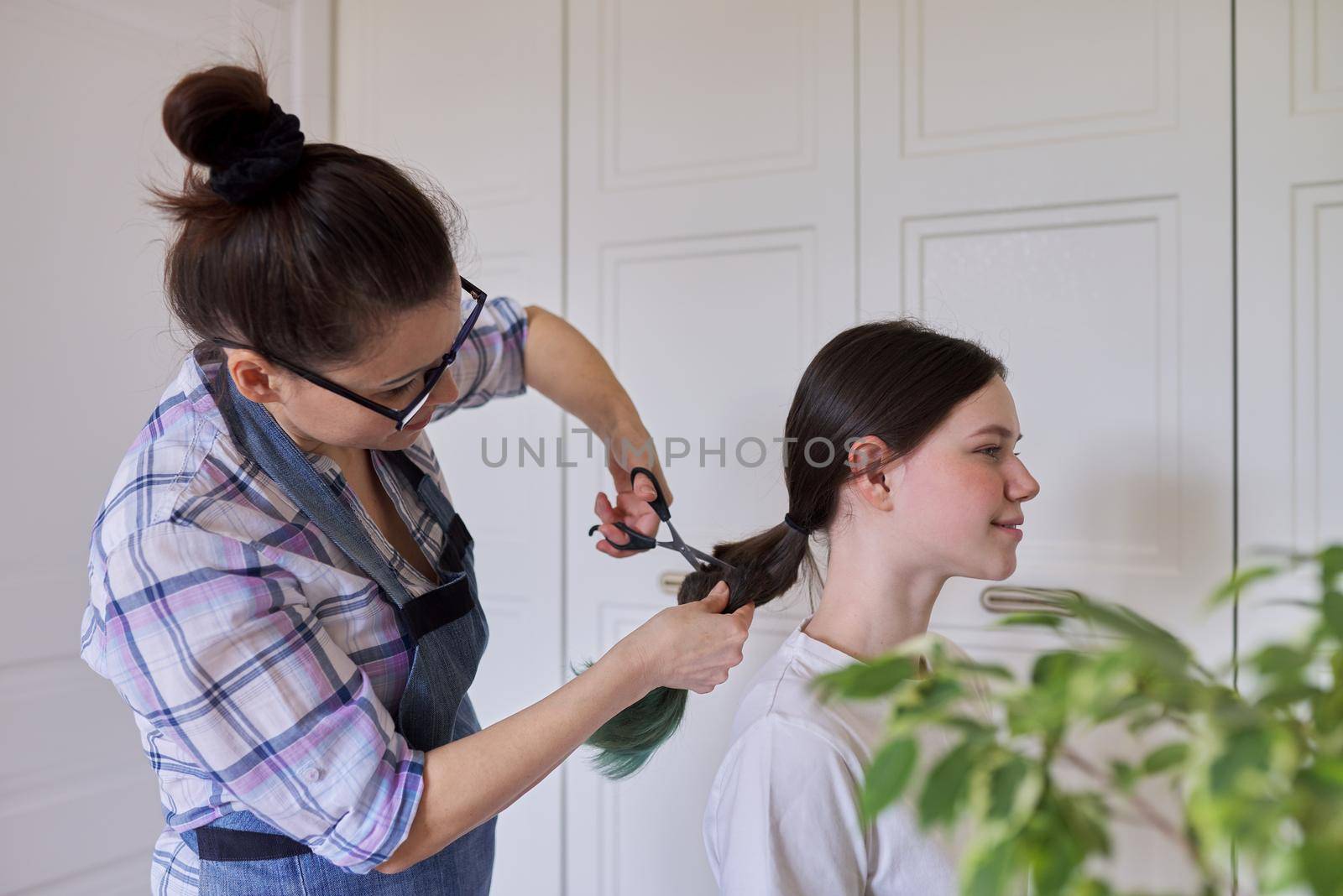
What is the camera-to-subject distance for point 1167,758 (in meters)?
0.41

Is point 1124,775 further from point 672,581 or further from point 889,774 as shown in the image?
point 672,581

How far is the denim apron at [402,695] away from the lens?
109 centimetres

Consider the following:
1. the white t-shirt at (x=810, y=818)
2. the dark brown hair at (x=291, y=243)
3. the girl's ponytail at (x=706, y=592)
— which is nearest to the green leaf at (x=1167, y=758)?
the white t-shirt at (x=810, y=818)

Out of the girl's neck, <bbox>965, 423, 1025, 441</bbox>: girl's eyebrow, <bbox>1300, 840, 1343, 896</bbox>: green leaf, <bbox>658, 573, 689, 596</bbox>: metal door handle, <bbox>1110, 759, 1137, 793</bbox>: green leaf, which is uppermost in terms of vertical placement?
<bbox>965, 423, 1025, 441</bbox>: girl's eyebrow

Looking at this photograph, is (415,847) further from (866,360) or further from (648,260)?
(648,260)

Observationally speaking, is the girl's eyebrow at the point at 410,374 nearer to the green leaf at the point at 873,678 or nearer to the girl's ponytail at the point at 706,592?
the girl's ponytail at the point at 706,592

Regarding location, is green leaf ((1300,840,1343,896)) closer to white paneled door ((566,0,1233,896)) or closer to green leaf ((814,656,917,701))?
green leaf ((814,656,917,701))

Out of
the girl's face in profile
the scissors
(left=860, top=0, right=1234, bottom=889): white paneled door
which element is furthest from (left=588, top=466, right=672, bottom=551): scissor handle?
(left=860, top=0, right=1234, bottom=889): white paneled door

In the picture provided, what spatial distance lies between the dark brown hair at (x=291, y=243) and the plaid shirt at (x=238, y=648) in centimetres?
17

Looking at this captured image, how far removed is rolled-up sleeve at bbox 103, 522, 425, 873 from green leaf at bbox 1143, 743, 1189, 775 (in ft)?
Result: 2.47

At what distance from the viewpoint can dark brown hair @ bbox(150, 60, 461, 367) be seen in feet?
3.05

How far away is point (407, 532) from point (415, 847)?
45 cm

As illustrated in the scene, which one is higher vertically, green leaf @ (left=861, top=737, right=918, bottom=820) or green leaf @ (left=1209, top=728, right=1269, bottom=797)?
green leaf @ (left=1209, top=728, right=1269, bottom=797)

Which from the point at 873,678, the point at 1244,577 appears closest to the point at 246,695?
the point at 873,678
